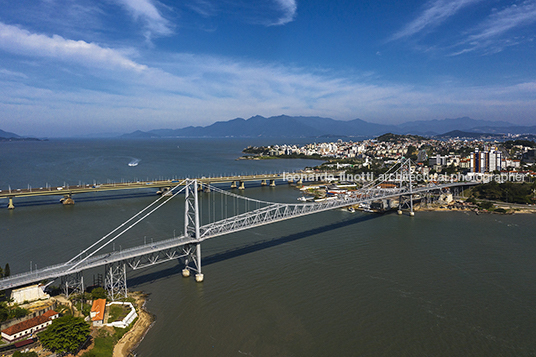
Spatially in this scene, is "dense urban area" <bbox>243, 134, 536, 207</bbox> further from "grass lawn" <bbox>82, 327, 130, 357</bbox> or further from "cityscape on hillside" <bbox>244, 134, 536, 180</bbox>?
"grass lawn" <bbox>82, 327, 130, 357</bbox>

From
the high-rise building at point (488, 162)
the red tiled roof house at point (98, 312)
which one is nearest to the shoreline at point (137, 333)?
the red tiled roof house at point (98, 312)

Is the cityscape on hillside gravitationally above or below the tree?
above

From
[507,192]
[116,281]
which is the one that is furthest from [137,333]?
[507,192]

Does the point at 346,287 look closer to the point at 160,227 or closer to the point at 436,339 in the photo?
the point at 436,339

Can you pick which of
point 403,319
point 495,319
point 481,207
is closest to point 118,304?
point 403,319

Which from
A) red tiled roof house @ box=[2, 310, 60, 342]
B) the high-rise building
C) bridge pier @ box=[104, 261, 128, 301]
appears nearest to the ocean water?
bridge pier @ box=[104, 261, 128, 301]

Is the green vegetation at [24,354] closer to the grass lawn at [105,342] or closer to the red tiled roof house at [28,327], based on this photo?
the red tiled roof house at [28,327]
